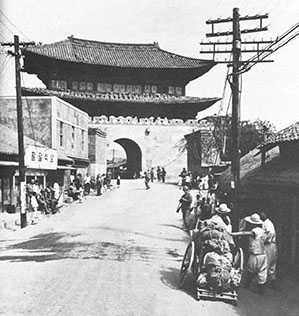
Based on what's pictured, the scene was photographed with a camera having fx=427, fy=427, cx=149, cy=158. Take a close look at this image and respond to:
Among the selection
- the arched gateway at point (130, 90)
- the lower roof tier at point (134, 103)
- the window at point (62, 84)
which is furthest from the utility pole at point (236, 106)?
the window at point (62, 84)

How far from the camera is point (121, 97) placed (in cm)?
3709

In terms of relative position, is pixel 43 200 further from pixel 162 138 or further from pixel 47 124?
pixel 162 138

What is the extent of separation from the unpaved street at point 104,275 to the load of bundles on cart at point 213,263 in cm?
24

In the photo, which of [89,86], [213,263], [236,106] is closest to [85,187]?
[236,106]

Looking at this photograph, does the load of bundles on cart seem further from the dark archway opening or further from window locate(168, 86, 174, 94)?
window locate(168, 86, 174, 94)

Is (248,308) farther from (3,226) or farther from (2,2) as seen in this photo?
(3,226)

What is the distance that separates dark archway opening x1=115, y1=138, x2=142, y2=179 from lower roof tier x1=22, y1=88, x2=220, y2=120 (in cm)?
280

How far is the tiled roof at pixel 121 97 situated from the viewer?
34875mm

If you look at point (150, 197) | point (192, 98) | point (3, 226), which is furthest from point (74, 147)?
point (192, 98)

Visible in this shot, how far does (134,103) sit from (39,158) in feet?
64.1

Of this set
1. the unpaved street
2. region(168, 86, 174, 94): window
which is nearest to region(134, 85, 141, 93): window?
region(168, 86, 174, 94): window

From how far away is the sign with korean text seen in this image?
1703 cm

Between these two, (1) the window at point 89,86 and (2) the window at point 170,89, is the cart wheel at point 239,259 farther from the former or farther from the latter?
(2) the window at point 170,89

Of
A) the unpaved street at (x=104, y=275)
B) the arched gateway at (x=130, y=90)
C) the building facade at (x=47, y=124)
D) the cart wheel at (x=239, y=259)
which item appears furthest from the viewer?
the arched gateway at (x=130, y=90)
